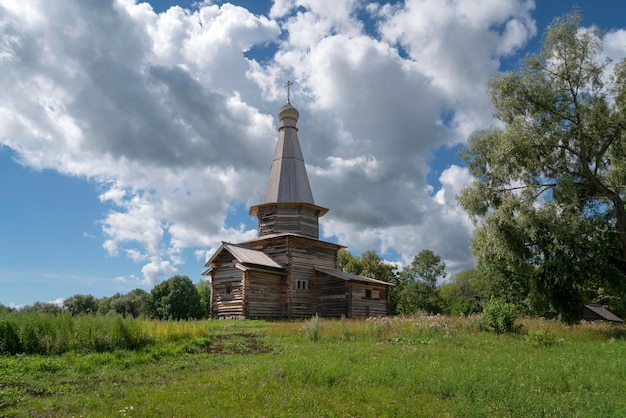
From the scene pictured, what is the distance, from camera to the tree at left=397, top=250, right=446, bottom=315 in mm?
58812

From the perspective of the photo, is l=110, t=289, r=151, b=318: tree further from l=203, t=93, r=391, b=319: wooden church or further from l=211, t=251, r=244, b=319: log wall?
l=211, t=251, r=244, b=319: log wall

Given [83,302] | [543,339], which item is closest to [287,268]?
[543,339]

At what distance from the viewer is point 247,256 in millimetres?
29719

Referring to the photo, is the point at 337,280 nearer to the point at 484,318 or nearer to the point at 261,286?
the point at 261,286

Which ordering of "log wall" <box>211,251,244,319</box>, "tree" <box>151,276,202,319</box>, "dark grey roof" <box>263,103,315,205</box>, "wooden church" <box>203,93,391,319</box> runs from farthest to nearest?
"tree" <box>151,276,202,319</box> < "dark grey roof" <box>263,103,315,205</box> < "wooden church" <box>203,93,391,319</box> < "log wall" <box>211,251,244,319</box>

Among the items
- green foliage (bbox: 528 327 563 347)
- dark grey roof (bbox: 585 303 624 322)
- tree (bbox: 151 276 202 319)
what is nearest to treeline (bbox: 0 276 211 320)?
tree (bbox: 151 276 202 319)

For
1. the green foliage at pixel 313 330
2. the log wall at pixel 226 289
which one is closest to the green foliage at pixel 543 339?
the green foliage at pixel 313 330

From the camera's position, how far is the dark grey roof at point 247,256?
28.8m

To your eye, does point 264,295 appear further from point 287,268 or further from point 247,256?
point 247,256

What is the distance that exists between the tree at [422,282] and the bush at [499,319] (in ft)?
137

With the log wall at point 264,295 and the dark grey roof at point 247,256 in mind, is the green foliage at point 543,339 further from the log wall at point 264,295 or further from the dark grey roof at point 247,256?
the dark grey roof at point 247,256

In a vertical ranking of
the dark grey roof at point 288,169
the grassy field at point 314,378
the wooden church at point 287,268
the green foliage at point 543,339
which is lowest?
the grassy field at point 314,378

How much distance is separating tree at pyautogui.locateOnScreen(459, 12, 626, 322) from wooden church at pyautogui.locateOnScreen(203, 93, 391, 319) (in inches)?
468

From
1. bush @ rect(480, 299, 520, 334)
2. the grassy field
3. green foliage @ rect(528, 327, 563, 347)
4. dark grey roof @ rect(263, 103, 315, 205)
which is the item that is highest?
dark grey roof @ rect(263, 103, 315, 205)
